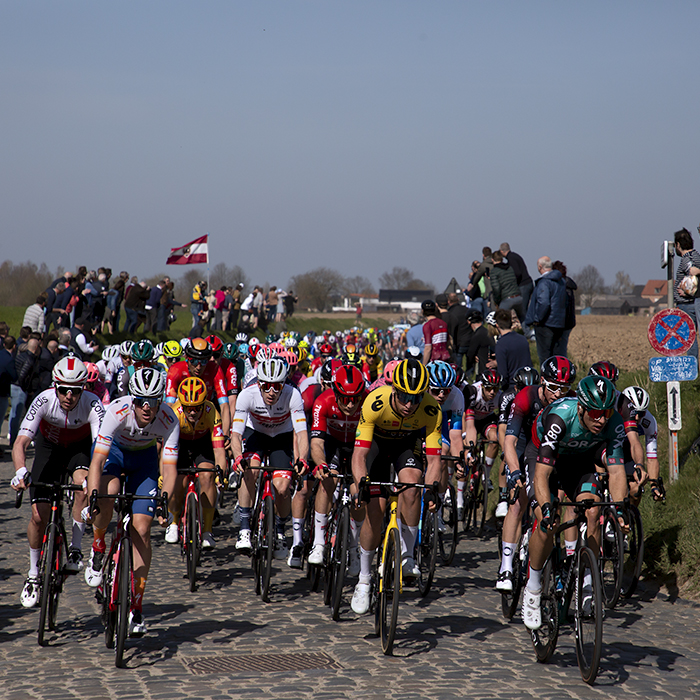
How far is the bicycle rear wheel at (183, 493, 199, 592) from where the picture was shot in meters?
8.49

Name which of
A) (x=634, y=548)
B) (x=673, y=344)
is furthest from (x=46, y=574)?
(x=673, y=344)

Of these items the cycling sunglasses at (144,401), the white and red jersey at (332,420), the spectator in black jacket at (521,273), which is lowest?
the white and red jersey at (332,420)

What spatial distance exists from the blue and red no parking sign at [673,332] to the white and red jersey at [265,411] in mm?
4377

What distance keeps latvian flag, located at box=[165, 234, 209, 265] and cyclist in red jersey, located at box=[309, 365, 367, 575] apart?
31.1 m

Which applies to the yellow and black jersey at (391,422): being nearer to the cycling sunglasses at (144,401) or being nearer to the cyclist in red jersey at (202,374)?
the cycling sunglasses at (144,401)

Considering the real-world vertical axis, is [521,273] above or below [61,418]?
above

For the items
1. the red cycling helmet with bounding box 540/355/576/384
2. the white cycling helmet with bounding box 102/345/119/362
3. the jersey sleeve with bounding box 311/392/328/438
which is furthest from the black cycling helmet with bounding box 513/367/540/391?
the white cycling helmet with bounding box 102/345/119/362

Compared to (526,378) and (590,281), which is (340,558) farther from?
(590,281)

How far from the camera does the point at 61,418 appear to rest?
7.79 m

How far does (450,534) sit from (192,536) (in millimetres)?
3989

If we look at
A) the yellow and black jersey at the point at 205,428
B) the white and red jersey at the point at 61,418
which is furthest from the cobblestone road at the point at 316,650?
the white and red jersey at the point at 61,418

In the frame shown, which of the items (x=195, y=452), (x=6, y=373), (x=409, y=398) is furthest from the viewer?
(x=6, y=373)

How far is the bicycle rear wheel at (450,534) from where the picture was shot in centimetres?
1003

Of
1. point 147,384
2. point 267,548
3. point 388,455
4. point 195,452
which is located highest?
point 147,384
